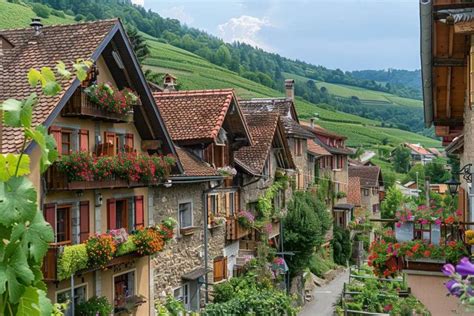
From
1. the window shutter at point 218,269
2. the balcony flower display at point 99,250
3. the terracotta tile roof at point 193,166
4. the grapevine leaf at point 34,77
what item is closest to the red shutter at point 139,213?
the terracotta tile roof at point 193,166

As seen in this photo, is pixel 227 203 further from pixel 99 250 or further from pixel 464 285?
pixel 464 285

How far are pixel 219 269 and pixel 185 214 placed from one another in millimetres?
3719

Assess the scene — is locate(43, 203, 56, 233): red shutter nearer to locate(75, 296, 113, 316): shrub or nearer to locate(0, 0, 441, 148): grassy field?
locate(75, 296, 113, 316): shrub

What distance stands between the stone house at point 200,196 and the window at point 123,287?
1.41 m

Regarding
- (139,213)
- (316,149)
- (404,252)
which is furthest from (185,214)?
(316,149)

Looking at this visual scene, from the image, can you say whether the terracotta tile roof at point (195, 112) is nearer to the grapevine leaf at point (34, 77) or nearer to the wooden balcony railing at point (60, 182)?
the wooden balcony railing at point (60, 182)

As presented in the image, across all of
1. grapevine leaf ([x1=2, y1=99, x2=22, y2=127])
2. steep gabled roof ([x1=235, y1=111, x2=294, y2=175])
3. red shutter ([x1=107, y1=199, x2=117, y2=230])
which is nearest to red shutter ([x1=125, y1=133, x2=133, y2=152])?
red shutter ([x1=107, y1=199, x2=117, y2=230])

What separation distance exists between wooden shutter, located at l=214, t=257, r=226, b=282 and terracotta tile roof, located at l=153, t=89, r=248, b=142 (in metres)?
4.89

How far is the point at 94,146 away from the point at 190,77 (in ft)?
338

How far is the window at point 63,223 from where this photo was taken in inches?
631

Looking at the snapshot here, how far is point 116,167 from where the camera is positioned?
16406 mm

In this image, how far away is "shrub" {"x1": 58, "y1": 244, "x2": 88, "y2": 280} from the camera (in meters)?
14.6

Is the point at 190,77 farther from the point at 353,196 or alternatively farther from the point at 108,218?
the point at 108,218

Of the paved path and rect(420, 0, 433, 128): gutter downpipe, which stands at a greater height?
rect(420, 0, 433, 128): gutter downpipe
